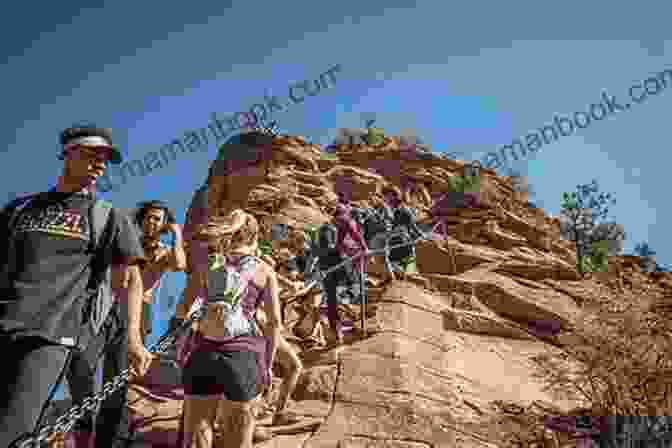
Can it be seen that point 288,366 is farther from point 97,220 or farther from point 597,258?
point 597,258

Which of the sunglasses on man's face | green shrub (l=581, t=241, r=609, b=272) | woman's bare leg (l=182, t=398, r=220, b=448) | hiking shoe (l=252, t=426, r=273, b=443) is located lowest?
hiking shoe (l=252, t=426, r=273, b=443)

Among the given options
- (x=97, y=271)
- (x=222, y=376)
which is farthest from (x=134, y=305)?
(x=222, y=376)

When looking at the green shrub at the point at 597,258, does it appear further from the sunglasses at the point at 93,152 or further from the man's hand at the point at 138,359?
the sunglasses at the point at 93,152

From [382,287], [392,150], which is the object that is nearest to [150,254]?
[382,287]

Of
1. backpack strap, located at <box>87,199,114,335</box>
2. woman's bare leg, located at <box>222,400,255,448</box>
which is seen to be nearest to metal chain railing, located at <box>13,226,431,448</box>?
backpack strap, located at <box>87,199,114,335</box>

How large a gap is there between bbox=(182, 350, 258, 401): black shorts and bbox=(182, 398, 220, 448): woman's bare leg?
0.05 metres

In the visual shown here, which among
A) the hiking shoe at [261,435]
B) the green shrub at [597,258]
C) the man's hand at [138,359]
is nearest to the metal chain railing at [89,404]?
the man's hand at [138,359]

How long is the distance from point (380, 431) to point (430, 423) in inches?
20.0

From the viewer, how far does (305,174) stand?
1923 centimetres

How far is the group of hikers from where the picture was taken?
243 cm

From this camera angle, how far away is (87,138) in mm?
2832

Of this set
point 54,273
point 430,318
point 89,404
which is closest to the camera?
point 54,273

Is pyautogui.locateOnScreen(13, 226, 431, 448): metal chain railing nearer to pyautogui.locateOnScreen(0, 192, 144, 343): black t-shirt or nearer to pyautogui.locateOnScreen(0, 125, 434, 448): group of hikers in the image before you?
pyautogui.locateOnScreen(0, 125, 434, 448): group of hikers

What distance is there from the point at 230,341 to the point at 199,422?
1.57 feet
